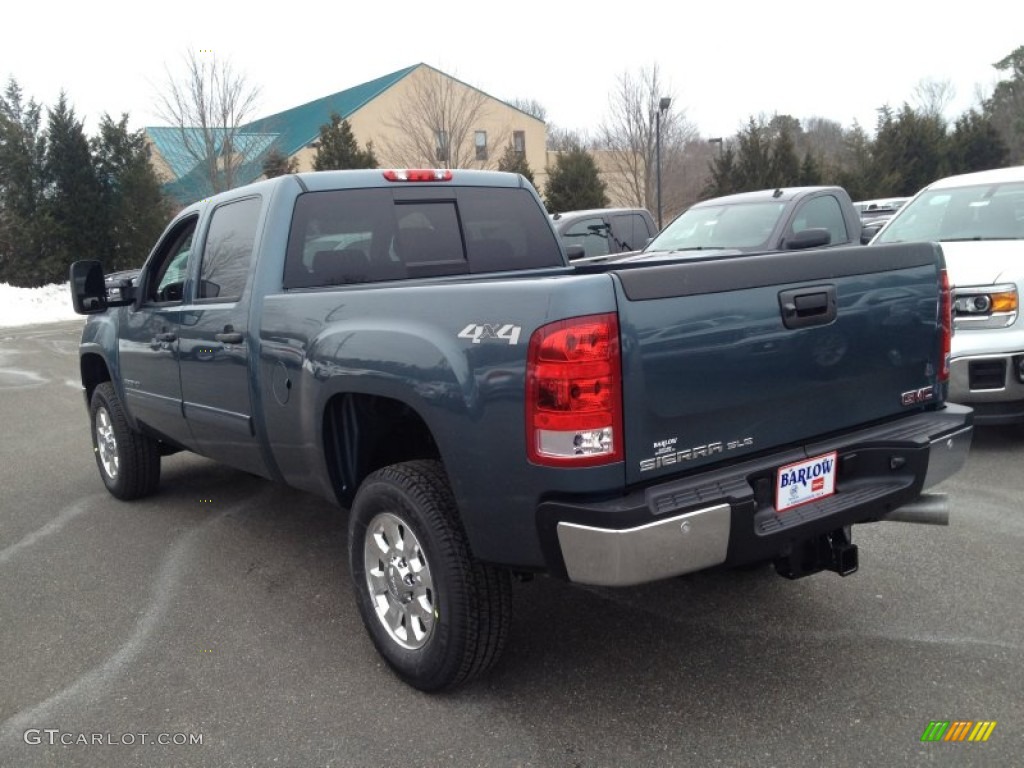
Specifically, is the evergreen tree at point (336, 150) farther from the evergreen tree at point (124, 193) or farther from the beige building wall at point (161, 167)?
the beige building wall at point (161, 167)

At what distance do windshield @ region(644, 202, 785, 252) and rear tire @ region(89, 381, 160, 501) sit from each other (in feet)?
17.5

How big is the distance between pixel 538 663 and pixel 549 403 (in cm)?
135

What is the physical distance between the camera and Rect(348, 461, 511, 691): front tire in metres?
2.99

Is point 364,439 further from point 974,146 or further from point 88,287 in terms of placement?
point 974,146

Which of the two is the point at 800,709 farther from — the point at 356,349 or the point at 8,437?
the point at 8,437

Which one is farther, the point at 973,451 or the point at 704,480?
the point at 973,451

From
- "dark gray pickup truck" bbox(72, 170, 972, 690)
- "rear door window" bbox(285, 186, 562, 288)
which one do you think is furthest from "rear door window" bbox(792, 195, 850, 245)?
"dark gray pickup truck" bbox(72, 170, 972, 690)

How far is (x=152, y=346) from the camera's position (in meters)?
5.03

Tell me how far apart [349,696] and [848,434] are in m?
2.07

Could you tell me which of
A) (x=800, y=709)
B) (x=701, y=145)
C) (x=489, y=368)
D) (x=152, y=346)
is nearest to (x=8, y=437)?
(x=152, y=346)

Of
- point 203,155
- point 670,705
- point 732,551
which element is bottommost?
point 670,705

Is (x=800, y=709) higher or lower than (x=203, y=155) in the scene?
lower

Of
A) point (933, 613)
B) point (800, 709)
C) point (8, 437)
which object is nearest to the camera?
point (800, 709)

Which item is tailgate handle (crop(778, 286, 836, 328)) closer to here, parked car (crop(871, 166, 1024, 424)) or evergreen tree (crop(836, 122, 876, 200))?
parked car (crop(871, 166, 1024, 424))
